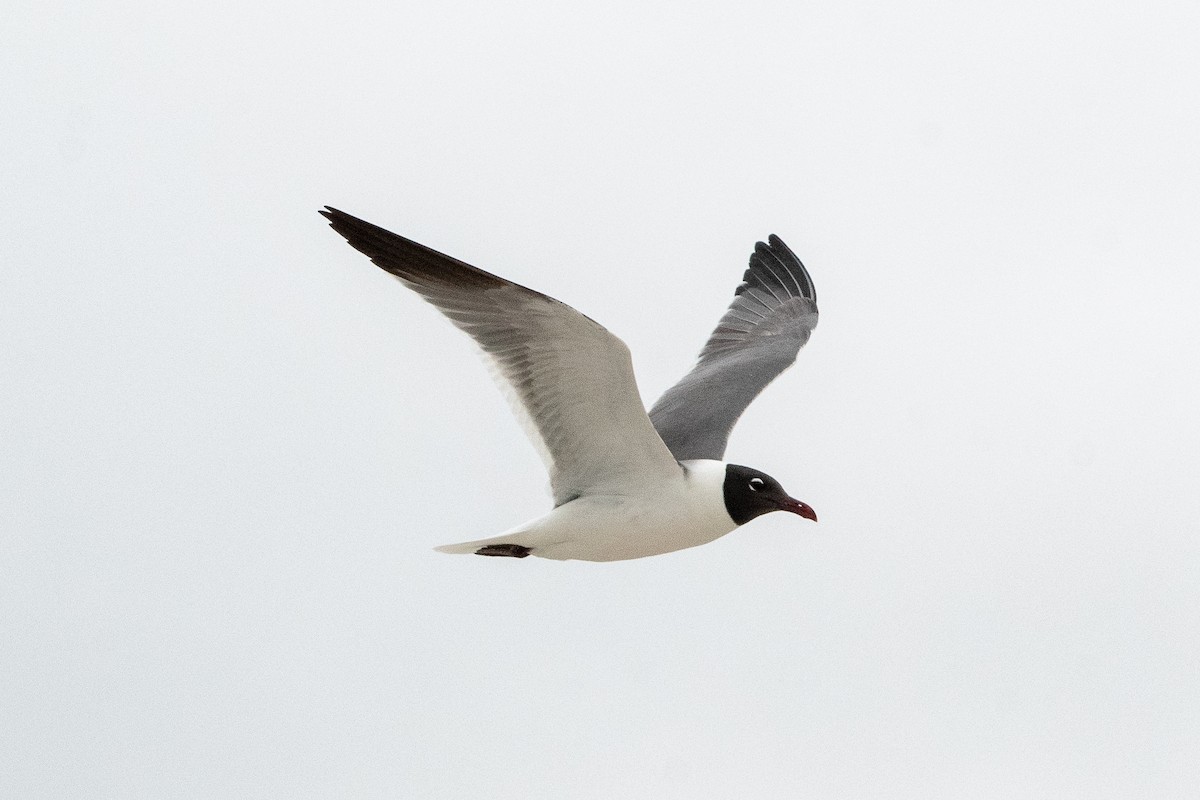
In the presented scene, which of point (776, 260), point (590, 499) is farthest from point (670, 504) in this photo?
point (776, 260)

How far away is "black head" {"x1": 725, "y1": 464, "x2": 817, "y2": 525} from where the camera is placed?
9.02 metres

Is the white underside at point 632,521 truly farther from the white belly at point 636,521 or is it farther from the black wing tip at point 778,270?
the black wing tip at point 778,270

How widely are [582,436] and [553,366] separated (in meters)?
0.47

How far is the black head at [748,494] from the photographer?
355 inches

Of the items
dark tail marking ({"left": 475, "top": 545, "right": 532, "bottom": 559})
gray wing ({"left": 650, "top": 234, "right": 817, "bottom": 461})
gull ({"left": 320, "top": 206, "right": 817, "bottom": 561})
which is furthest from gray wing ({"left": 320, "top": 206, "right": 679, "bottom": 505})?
gray wing ({"left": 650, "top": 234, "right": 817, "bottom": 461})

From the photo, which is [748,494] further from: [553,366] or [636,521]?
[553,366]

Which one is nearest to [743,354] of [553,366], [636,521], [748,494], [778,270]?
[778,270]

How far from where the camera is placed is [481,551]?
9.03 m

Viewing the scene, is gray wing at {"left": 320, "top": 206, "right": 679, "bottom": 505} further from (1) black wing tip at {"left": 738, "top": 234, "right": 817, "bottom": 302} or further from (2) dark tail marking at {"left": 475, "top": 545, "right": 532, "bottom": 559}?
(1) black wing tip at {"left": 738, "top": 234, "right": 817, "bottom": 302}

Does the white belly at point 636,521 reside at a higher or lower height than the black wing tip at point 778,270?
lower

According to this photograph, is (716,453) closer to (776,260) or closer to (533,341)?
(533,341)

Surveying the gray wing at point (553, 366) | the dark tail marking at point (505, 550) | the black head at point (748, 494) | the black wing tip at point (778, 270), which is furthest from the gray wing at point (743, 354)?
the dark tail marking at point (505, 550)

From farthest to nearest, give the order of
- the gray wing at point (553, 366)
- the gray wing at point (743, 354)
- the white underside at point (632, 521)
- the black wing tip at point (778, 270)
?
the black wing tip at point (778, 270), the gray wing at point (743, 354), the white underside at point (632, 521), the gray wing at point (553, 366)

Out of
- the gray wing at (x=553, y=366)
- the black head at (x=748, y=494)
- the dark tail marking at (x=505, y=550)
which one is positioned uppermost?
the gray wing at (x=553, y=366)
